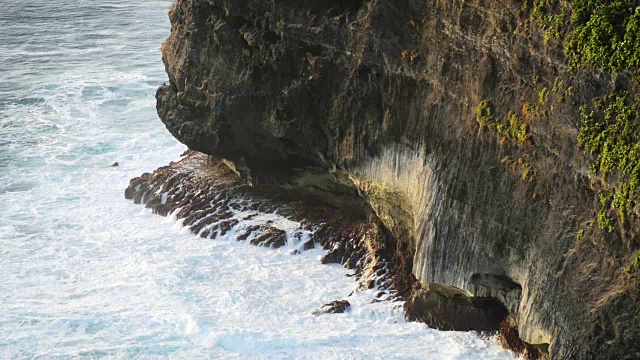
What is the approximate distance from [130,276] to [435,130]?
1072 cm

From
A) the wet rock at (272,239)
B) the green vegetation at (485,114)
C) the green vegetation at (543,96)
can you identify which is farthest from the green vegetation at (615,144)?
the wet rock at (272,239)

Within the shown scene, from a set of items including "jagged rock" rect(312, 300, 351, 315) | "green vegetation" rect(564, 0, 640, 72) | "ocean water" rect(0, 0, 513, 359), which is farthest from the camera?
"jagged rock" rect(312, 300, 351, 315)

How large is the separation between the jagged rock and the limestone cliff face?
241cm

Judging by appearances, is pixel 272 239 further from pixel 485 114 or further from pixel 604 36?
pixel 604 36

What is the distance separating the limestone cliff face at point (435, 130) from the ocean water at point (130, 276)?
257 cm

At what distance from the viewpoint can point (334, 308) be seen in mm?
28266

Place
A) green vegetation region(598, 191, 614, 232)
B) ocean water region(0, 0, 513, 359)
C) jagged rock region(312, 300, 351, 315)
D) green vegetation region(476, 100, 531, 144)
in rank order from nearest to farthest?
green vegetation region(598, 191, 614, 232) < green vegetation region(476, 100, 531, 144) < ocean water region(0, 0, 513, 359) < jagged rock region(312, 300, 351, 315)

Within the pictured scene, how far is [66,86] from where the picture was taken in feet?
168

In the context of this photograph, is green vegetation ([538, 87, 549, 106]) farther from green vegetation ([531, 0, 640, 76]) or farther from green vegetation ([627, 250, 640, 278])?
green vegetation ([627, 250, 640, 278])

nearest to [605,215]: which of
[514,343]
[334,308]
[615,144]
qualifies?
[615,144]

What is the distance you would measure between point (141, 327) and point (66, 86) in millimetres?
26111

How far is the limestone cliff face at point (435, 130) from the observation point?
2253cm

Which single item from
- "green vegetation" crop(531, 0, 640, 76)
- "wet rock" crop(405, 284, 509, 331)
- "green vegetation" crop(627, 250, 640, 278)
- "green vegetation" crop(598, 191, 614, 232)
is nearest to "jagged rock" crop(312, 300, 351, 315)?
"wet rock" crop(405, 284, 509, 331)

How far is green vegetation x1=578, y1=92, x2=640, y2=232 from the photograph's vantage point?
68.9 feet
